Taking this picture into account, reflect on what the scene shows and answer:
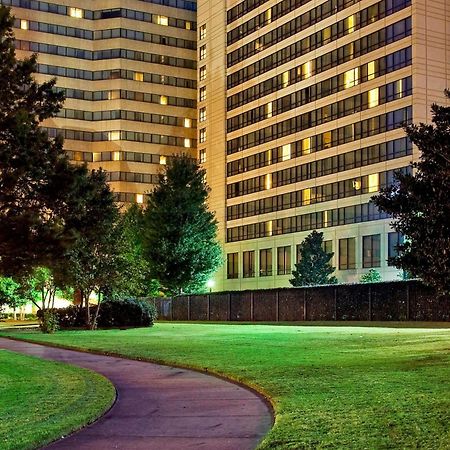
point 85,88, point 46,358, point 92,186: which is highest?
point 85,88

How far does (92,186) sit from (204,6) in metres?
88.1

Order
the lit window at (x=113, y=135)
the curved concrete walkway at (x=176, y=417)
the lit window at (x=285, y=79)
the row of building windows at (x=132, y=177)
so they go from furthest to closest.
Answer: the lit window at (x=113, y=135) → the row of building windows at (x=132, y=177) → the lit window at (x=285, y=79) → the curved concrete walkway at (x=176, y=417)

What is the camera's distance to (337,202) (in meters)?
81.1

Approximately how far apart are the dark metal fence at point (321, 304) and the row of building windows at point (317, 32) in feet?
117

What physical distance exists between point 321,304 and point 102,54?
7800 centimetres

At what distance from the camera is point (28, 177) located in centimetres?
2183

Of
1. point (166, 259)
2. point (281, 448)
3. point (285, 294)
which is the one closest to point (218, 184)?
point (166, 259)

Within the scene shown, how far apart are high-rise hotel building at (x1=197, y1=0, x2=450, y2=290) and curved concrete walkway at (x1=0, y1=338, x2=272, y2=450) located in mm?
57939

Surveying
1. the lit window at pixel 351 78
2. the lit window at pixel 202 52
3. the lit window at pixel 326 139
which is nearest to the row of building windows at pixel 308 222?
the lit window at pixel 326 139

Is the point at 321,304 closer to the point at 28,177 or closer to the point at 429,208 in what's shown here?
the point at 28,177

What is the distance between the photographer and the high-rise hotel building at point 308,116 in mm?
73312

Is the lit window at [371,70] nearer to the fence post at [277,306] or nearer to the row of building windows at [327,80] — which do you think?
the row of building windows at [327,80]

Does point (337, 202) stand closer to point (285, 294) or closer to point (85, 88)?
point (285, 294)

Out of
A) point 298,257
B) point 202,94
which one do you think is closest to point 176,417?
point 298,257
